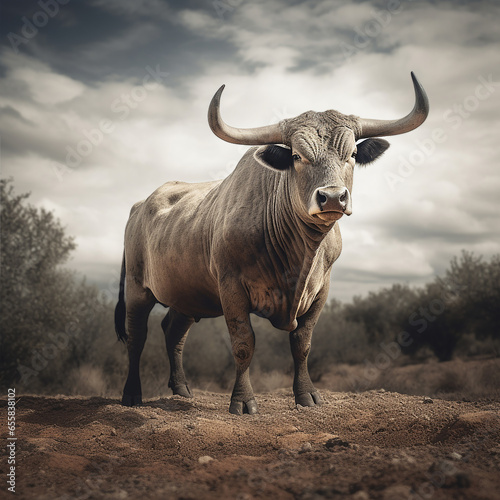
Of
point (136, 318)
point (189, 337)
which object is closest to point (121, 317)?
point (136, 318)

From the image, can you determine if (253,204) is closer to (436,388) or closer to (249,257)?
(249,257)

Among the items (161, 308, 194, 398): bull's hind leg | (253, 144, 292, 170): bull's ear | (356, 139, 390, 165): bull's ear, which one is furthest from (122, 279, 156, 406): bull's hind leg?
(356, 139, 390, 165): bull's ear

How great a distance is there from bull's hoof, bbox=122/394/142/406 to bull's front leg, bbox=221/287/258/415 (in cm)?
208

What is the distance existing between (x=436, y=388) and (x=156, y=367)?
7710 mm

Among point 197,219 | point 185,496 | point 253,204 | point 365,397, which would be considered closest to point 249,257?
point 253,204

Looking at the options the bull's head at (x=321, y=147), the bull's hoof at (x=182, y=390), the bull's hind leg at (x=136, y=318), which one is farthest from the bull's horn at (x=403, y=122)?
the bull's hoof at (x=182, y=390)

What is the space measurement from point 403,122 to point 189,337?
12289 mm

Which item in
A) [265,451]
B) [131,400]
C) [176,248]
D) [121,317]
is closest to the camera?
[265,451]

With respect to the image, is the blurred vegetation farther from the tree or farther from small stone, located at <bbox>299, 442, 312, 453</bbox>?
small stone, located at <bbox>299, 442, 312, 453</bbox>

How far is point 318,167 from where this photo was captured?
472cm

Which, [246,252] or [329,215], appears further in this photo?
[246,252]

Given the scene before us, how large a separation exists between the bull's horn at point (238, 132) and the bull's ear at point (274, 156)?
12 cm

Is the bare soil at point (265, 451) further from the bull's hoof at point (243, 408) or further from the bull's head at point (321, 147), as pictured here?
the bull's head at point (321, 147)

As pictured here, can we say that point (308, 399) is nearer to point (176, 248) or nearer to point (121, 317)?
point (176, 248)
